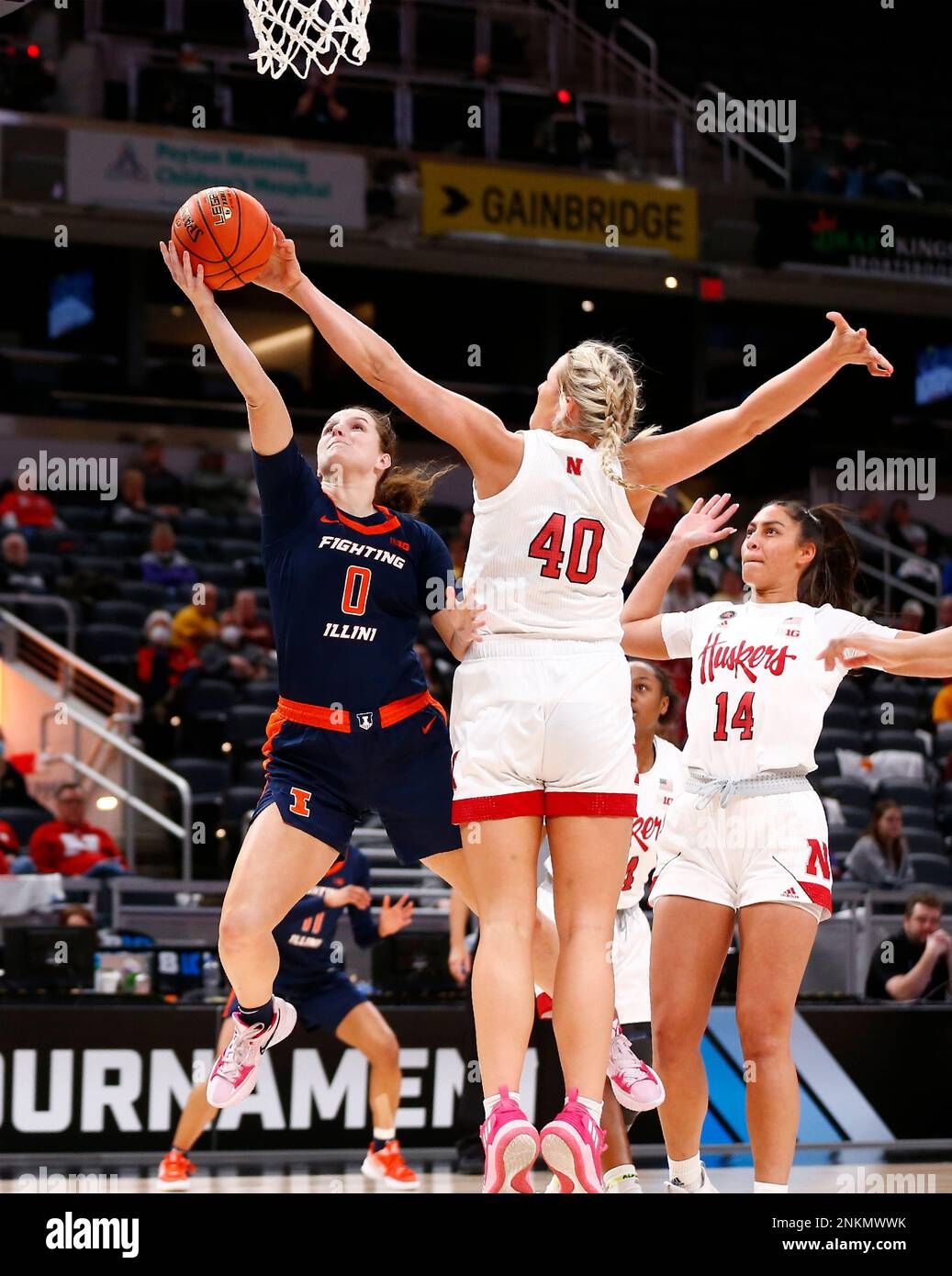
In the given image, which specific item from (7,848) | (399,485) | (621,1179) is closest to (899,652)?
(399,485)

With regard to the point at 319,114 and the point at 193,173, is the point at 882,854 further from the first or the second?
the point at 319,114

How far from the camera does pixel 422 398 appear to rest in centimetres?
466

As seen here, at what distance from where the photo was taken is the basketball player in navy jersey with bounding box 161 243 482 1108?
509cm

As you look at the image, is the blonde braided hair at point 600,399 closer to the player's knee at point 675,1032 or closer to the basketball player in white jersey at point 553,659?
the basketball player in white jersey at point 553,659

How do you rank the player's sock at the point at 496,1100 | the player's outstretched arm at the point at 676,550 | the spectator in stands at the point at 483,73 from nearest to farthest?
the player's sock at the point at 496,1100 < the player's outstretched arm at the point at 676,550 < the spectator in stands at the point at 483,73

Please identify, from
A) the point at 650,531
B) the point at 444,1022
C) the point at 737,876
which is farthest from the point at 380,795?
the point at 650,531

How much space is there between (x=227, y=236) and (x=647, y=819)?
287 centimetres

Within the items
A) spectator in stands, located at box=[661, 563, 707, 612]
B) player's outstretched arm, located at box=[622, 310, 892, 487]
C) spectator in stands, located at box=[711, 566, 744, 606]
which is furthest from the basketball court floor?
spectator in stands, located at box=[711, 566, 744, 606]

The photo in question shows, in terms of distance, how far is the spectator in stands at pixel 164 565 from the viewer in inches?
619

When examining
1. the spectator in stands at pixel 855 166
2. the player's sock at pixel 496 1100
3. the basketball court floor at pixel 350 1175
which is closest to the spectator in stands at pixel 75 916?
the basketball court floor at pixel 350 1175

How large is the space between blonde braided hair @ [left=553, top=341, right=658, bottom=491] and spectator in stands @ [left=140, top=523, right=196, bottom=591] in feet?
36.2

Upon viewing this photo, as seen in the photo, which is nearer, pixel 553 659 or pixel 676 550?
pixel 553 659

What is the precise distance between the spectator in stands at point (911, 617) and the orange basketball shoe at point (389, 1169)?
967cm
